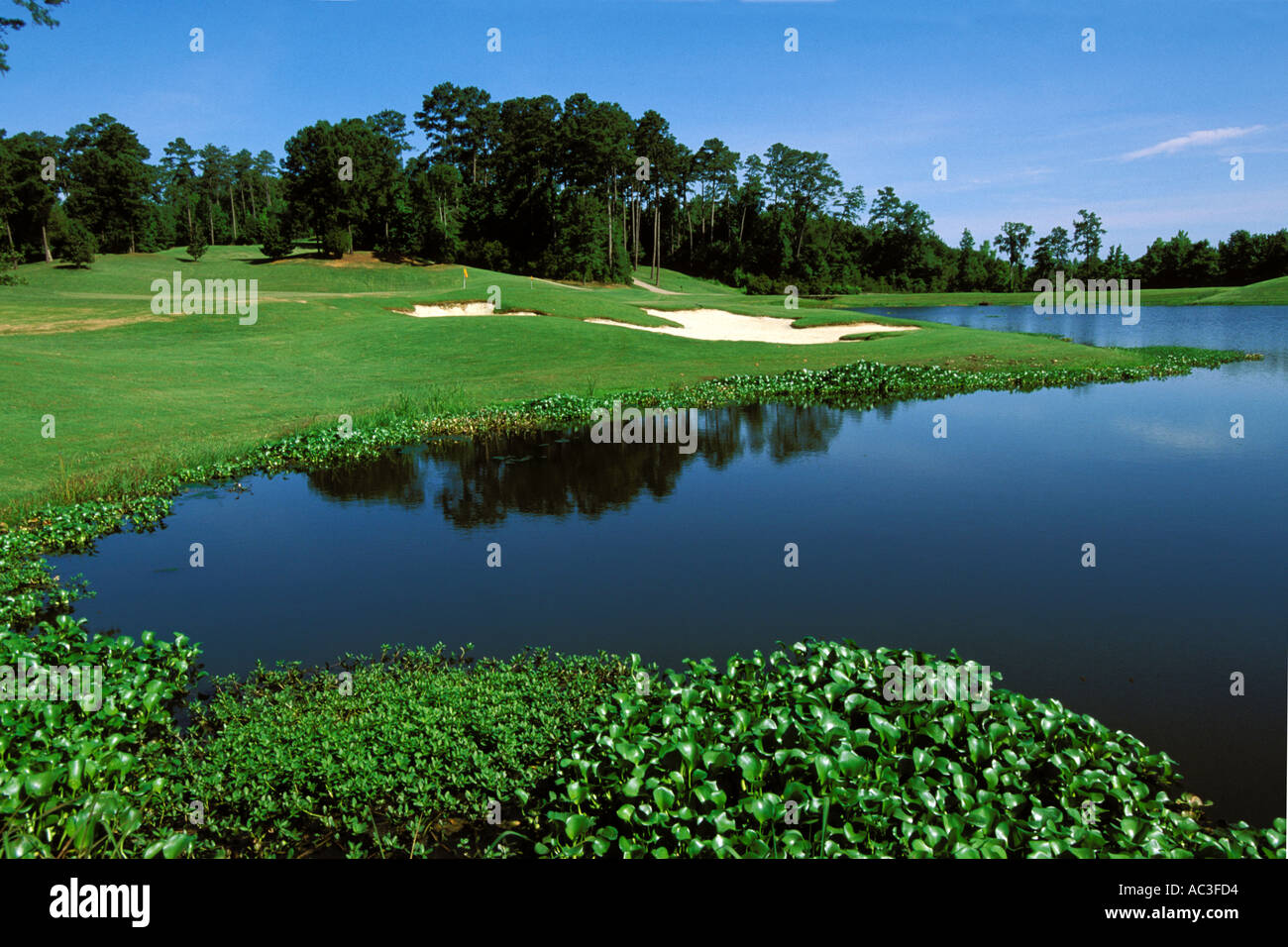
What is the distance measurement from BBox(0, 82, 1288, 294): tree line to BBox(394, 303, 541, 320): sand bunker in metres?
32.4

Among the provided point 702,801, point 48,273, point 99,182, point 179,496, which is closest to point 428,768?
point 702,801

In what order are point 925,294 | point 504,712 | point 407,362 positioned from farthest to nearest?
1. point 925,294
2. point 407,362
3. point 504,712

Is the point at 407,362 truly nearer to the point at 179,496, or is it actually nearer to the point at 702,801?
the point at 179,496

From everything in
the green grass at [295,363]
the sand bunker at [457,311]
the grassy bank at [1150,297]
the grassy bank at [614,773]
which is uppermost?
the grassy bank at [1150,297]

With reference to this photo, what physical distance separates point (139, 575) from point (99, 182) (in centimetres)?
9757

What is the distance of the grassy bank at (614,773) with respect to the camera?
19.4 ft

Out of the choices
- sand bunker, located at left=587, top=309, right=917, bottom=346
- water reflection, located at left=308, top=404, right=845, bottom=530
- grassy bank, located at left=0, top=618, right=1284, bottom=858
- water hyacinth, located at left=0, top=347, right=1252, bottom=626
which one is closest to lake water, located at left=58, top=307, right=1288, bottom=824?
water reflection, located at left=308, top=404, right=845, bottom=530

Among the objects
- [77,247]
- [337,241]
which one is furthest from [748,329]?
[77,247]

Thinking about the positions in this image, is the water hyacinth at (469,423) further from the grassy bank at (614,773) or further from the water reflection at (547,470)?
the grassy bank at (614,773)

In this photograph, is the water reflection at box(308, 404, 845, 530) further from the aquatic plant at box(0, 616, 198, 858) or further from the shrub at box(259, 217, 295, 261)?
the shrub at box(259, 217, 295, 261)

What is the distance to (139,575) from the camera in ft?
40.7

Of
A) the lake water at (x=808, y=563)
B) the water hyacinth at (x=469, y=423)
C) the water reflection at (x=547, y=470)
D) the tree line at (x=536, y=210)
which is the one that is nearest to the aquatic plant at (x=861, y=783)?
the lake water at (x=808, y=563)

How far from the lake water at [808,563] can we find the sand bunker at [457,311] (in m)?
24.1
